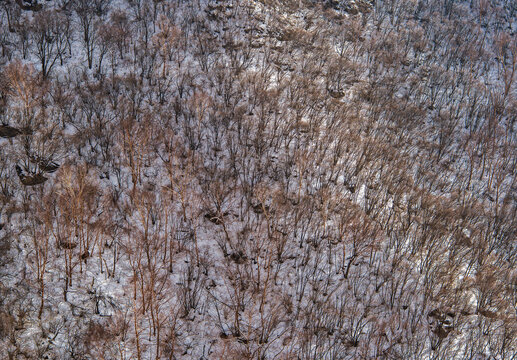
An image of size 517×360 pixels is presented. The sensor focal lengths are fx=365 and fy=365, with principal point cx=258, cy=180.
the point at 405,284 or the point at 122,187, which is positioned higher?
the point at 122,187

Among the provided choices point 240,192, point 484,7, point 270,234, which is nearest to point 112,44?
point 240,192

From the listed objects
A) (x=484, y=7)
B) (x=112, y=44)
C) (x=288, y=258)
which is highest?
(x=484, y=7)

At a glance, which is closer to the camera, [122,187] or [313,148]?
Result: [122,187]

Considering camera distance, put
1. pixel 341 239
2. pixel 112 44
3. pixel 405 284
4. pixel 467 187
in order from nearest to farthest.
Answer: pixel 405 284
pixel 341 239
pixel 467 187
pixel 112 44

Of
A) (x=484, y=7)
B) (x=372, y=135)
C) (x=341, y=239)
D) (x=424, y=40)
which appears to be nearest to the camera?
(x=341, y=239)

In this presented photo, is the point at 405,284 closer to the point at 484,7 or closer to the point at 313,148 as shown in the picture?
the point at 313,148

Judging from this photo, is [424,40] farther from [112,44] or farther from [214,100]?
[112,44]

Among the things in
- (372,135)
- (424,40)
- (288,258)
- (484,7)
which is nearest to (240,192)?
(288,258)
